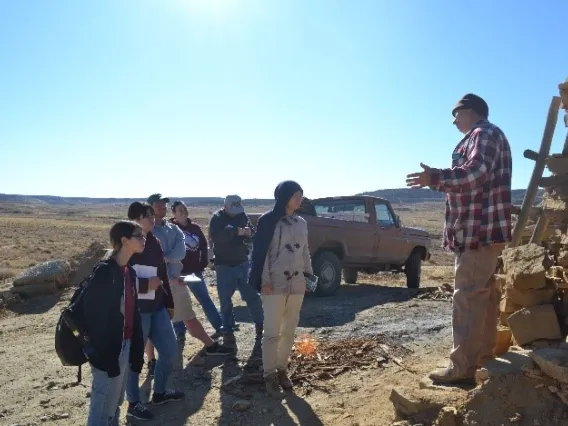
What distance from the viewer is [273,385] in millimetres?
4688

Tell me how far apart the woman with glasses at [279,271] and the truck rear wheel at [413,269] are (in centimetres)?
722

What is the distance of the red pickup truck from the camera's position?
32.0 feet

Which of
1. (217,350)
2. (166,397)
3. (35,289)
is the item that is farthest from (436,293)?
(35,289)

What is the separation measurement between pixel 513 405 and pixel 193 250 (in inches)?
162

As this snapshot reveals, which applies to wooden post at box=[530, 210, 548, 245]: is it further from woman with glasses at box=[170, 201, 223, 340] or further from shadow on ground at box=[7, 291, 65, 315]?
shadow on ground at box=[7, 291, 65, 315]

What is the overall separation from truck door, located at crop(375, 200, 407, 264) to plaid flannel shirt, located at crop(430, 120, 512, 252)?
706 cm

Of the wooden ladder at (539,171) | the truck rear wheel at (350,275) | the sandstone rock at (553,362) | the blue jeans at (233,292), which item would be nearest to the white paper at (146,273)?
the blue jeans at (233,292)

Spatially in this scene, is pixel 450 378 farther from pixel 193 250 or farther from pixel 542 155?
pixel 193 250

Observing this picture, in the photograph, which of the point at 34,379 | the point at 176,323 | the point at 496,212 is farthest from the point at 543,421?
the point at 34,379

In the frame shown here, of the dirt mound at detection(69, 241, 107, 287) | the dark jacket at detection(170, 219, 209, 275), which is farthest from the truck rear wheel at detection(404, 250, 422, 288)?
the dirt mound at detection(69, 241, 107, 287)

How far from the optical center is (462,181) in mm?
3385

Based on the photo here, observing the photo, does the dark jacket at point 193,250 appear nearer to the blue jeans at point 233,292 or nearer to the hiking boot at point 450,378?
the blue jeans at point 233,292

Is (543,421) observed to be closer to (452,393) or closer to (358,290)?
(452,393)

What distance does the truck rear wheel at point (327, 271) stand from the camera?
9.68 meters
